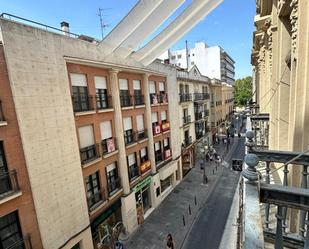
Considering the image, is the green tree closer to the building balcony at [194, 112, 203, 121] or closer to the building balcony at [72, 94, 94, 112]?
the building balcony at [194, 112, 203, 121]

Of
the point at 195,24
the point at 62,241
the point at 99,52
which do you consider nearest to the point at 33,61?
the point at 99,52

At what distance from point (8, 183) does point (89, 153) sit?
4690mm

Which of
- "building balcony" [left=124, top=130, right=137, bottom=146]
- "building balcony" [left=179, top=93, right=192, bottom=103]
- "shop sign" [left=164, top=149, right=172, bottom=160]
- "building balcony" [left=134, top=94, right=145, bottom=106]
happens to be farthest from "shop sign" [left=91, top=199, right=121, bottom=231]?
"building balcony" [left=179, top=93, right=192, bottom=103]

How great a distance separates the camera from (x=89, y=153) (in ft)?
43.2

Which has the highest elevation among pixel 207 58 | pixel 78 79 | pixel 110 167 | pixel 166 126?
pixel 207 58

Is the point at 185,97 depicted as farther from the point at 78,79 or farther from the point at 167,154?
the point at 78,79

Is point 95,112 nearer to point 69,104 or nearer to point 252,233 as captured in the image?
point 69,104

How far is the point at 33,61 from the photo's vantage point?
383 inches

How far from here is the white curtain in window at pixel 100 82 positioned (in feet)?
45.4

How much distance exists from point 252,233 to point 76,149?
11132mm

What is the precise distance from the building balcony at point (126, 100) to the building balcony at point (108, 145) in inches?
112

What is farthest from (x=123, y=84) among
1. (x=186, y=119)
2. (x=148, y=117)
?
(x=186, y=119)

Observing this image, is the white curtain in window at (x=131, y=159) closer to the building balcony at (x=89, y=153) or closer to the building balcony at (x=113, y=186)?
the building balcony at (x=113, y=186)

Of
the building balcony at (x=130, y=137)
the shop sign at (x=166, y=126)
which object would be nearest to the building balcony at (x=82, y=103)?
the building balcony at (x=130, y=137)
